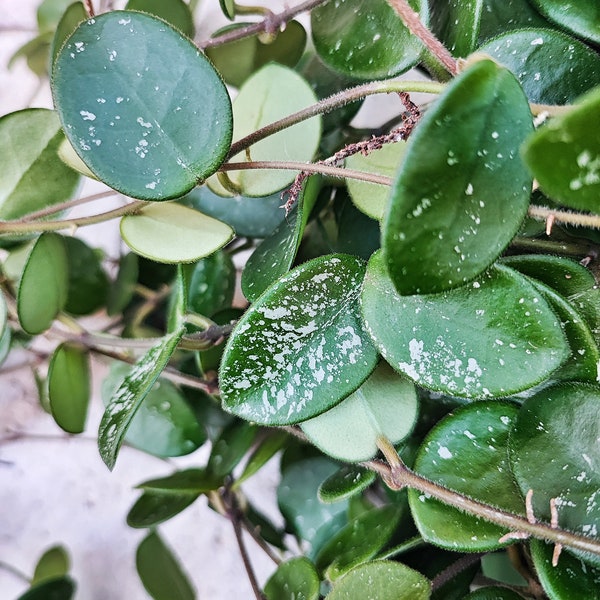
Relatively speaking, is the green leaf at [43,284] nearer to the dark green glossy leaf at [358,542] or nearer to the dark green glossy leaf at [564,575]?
the dark green glossy leaf at [358,542]

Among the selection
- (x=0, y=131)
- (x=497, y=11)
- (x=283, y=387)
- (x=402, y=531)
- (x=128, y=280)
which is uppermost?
(x=497, y=11)

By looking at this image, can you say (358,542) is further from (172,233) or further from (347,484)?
(172,233)

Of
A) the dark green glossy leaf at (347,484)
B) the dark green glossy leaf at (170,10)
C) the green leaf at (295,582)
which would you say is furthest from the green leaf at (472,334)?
the dark green glossy leaf at (170,10)

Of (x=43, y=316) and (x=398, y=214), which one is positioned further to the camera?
(x=43, y=316)

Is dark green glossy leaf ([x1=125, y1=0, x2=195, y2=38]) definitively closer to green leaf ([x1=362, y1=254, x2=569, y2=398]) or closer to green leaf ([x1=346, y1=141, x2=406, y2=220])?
green leaf ([x1=346, y1=141, x2=406, y2=220])

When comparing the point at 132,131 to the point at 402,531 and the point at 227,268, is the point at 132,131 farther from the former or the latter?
the point at 402,531

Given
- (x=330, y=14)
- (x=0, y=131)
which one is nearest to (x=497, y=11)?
(x=330, y=14)
